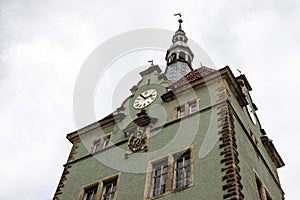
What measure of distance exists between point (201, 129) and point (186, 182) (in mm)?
3020

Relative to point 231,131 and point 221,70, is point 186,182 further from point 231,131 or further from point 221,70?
point 221,70

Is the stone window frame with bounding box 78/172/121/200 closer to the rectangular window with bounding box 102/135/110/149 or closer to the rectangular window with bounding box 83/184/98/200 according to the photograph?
the rectangular window with bounding box 83/184/98/200

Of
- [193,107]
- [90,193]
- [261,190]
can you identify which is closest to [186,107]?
[193,107]

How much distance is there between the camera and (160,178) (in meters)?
20.1

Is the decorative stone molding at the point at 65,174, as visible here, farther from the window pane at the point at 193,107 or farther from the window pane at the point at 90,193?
the window pane at the point at 193,107

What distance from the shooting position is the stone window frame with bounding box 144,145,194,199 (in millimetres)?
18816

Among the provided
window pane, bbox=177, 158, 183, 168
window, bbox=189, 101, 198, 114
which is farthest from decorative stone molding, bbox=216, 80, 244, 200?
window pane, bbox=177, 158, 183, 168

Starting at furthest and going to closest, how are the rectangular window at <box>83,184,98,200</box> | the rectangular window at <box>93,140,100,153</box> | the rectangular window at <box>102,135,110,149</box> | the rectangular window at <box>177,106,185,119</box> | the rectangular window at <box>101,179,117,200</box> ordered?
the rectangular window at <box>93,140,100,153</box>
the rectangular window at <box>102,135,110,149</box>
the rectangular window at <box>177,106,185,119</box>
the rectangular window at <box>83,184,98,200</box>
the rectangular window at <box>101,179,117,200</box>

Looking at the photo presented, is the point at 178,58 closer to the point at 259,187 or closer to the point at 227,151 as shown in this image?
the point at 259,187

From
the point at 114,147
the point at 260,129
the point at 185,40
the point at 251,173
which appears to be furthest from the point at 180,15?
the point at 251,173

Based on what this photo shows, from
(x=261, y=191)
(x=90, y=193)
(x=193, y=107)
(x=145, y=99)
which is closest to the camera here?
(x=261, y=191)

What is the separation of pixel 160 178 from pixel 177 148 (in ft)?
5.35

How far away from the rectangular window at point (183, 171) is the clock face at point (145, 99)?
229 inches

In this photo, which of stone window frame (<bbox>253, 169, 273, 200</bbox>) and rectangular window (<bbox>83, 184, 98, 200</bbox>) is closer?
stone window frame (<bbox>253, 169, 273, 200</bbox>)
